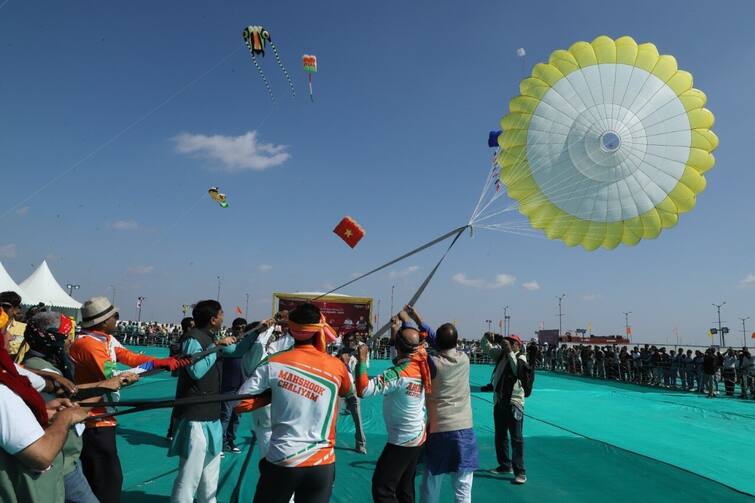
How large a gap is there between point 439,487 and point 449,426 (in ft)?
1.67

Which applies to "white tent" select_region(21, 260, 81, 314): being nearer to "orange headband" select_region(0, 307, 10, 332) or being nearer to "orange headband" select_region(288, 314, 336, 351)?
"orange headband" select_region(0, 307, 10, 332)

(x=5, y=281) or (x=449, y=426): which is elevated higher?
(x=5, y=281)

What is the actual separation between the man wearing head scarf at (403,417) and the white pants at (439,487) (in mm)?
168

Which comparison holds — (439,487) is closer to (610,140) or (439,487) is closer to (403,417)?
(403,417)

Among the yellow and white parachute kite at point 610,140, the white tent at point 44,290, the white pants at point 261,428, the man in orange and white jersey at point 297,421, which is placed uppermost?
the yellow and white parachute kite at point 610,140

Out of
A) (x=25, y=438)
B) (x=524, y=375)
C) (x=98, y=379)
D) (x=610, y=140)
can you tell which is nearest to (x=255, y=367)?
(x=98, y=379)

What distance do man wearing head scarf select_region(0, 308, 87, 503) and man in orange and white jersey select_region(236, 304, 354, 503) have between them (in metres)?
1.00

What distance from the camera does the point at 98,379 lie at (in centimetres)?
344

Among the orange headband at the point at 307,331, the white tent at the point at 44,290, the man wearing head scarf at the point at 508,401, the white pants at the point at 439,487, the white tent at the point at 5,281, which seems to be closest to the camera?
the orange headband at the point at 307,331

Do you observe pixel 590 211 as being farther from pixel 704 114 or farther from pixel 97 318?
pixel 97 318

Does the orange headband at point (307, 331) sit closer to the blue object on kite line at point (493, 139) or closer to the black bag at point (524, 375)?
the black bag at point (524, 375)

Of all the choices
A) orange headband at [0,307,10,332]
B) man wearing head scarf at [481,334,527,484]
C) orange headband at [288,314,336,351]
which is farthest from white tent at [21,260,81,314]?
orange headband at [288,314,336,351]

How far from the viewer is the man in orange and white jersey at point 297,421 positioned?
263 centimetres

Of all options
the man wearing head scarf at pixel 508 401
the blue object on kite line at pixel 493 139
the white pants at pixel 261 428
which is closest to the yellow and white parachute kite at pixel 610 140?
the blue object on kite line at pixel 493 139
